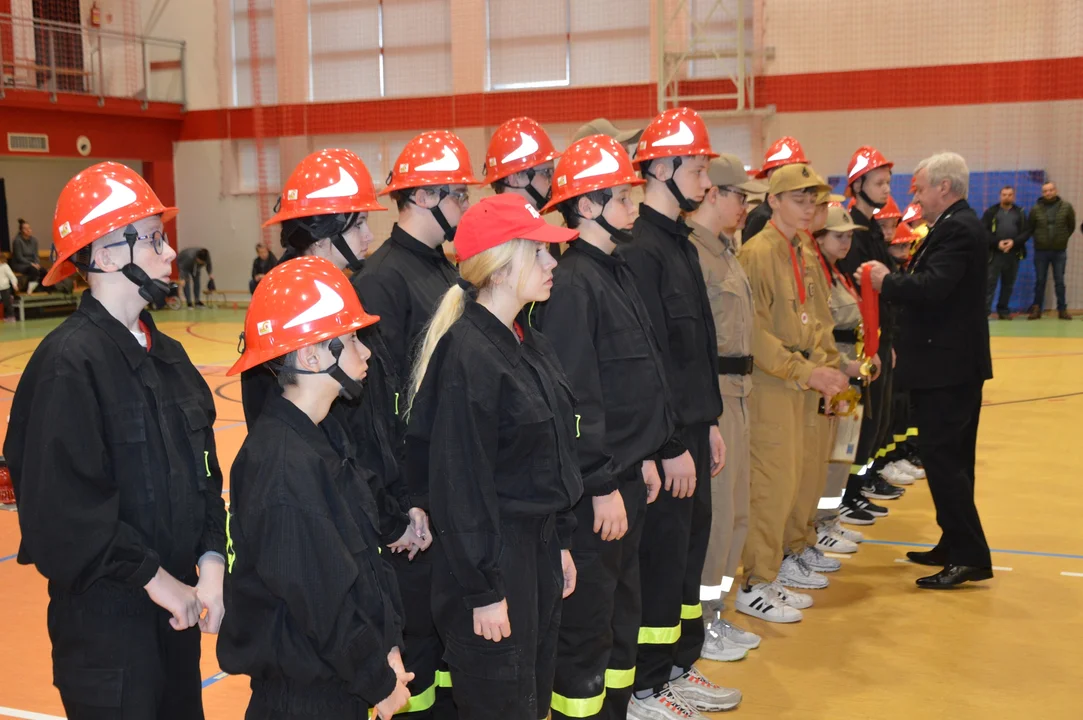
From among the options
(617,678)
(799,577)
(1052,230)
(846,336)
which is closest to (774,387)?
(799,577)

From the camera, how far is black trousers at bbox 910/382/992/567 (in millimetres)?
6269

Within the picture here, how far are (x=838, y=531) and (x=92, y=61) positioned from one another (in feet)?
79.5

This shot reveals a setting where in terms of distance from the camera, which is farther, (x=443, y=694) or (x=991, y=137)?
(x=991, y=137)

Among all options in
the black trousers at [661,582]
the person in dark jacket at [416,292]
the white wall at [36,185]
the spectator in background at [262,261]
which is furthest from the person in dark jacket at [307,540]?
the white wall at [36,185]

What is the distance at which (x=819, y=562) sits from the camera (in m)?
6.68

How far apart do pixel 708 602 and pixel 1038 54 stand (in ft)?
57.6

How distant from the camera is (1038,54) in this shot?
1914cm

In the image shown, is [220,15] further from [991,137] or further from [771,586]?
[771,586]

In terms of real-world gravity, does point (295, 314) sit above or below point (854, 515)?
above

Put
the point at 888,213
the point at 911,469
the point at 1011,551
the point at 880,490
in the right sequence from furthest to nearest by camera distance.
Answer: the point at 911,469 < the point at 888,213 < the point at 880,490 < the point at 1011,551

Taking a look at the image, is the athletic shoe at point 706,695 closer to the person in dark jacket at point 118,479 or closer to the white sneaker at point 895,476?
the person in dark jacket at point 118,479

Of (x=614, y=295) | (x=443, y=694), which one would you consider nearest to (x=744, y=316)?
(x=614, y=295)

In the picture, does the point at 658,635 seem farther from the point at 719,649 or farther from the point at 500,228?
the point at 500,228

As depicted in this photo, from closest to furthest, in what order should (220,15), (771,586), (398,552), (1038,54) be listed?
(398,552) → (771,586) → (1038,54) → (220,15)
